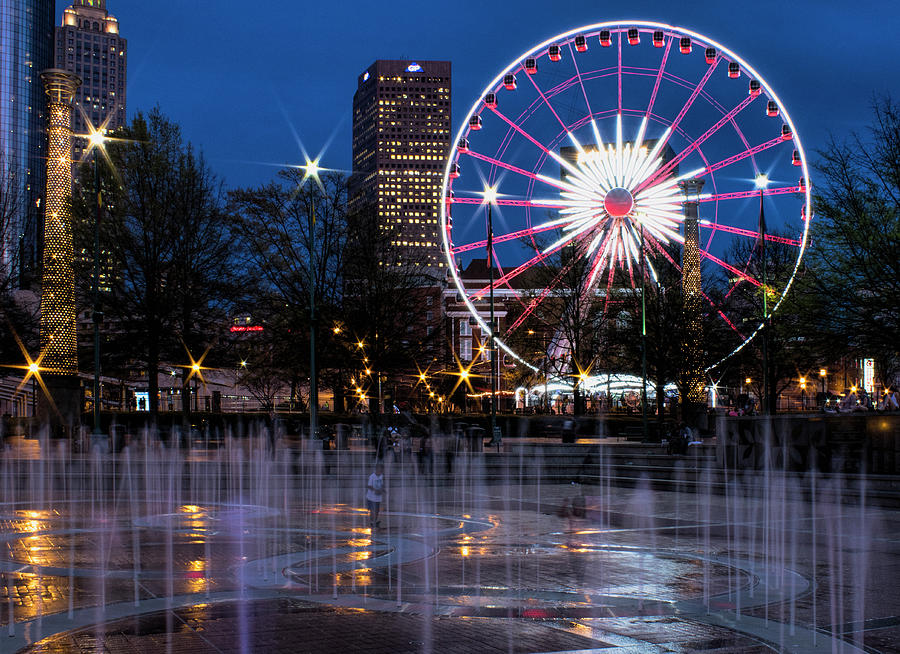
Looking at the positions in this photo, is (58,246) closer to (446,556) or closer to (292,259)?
(292,259)

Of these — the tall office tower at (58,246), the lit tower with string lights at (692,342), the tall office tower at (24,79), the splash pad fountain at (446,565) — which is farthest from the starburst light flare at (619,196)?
the tall office tower at (24,79)

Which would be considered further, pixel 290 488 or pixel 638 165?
pixel 638 165

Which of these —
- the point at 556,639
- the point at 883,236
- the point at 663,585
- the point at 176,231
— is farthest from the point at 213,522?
the point at 176,231

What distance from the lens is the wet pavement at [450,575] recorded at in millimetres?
8305

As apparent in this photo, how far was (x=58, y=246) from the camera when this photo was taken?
44.2m

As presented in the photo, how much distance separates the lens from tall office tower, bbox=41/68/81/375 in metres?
42.5

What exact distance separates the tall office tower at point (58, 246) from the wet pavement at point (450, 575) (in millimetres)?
22946

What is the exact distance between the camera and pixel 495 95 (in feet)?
138

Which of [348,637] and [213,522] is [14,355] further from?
[348,637]

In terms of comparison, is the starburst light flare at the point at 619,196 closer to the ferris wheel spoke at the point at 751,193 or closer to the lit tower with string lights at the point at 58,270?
the ferris wheel spoke at the point at 751,193

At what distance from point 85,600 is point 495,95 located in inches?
1389

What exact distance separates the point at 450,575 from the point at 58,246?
37680 mm

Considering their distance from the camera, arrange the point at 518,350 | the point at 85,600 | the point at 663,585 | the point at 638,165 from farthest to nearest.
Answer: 1. the point at 518,350
2. the point at 638,165
3. the point at 663,585
4. the point at 85,600

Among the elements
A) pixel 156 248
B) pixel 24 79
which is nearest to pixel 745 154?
pixel 156 248
